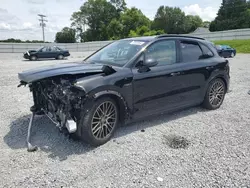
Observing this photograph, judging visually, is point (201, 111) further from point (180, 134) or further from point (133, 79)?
point (133, 79)

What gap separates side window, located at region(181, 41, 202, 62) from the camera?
4.90m

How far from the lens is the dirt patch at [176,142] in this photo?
375 centimetres

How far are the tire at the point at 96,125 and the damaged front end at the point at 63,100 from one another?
6.3 inches

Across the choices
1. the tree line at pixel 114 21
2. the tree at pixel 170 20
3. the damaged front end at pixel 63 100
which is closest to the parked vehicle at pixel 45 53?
the damaged front end at pixel 63 100

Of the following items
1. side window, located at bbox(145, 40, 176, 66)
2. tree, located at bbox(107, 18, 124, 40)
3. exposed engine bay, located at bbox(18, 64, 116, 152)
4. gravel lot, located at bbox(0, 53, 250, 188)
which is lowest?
gravel lot, located at bbox(0, 53, 250, 188)

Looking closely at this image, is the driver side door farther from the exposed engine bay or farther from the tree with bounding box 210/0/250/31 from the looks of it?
the tree with bounding box 210/0/250/31

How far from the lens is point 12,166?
313 centimetres

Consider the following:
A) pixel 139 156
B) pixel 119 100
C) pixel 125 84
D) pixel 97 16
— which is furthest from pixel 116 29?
pixel 139 156

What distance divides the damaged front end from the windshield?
1.07m

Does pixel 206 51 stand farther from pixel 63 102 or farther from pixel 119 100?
pixel 63 102

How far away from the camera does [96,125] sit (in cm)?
368

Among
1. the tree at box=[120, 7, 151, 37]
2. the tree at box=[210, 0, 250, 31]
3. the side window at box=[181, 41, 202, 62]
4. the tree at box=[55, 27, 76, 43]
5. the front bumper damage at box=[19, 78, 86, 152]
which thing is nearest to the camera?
the front bumper damage at box=[19, 78, 86, 152]

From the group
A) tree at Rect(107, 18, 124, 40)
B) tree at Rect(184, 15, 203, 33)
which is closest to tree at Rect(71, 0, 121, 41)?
tree at Rect(107, 18, 124, 40)

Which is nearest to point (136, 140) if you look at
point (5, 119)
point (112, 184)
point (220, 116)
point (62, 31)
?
point (112, 184)
